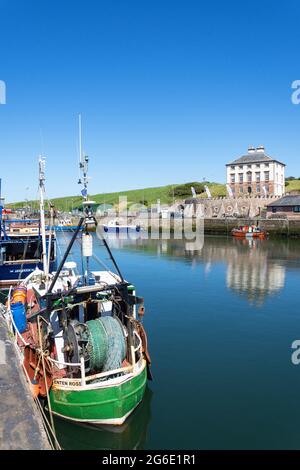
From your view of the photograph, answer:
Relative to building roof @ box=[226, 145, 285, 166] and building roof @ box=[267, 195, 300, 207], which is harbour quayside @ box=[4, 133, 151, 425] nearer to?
building roof @ box=[267, 195, 300, 207]

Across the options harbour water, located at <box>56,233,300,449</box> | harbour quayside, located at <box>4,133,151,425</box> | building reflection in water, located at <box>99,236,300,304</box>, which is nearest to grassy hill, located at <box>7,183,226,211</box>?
building reflection in water, located at <box>99,236,300,304</box>

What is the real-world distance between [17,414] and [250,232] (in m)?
65.5

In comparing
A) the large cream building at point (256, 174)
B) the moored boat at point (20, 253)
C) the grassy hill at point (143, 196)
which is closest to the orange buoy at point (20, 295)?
the moored boat at point (20, 253)

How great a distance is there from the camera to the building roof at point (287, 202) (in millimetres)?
74494

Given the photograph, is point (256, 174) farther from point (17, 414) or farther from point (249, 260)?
point (17, 414)

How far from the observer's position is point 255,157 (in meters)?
93.3

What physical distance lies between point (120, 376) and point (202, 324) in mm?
10320

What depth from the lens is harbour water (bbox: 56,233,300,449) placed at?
10758 mm

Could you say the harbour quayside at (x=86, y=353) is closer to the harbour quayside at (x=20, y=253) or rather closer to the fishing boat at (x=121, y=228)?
the harbour quayside at (x=20, y=253)

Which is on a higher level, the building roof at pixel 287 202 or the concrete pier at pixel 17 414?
the building roof at pixel 287 202

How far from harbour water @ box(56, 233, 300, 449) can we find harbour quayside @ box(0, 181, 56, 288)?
8097mm

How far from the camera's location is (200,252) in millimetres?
52625

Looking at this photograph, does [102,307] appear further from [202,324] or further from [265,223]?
[265,223]

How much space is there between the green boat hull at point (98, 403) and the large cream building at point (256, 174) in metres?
81.7
